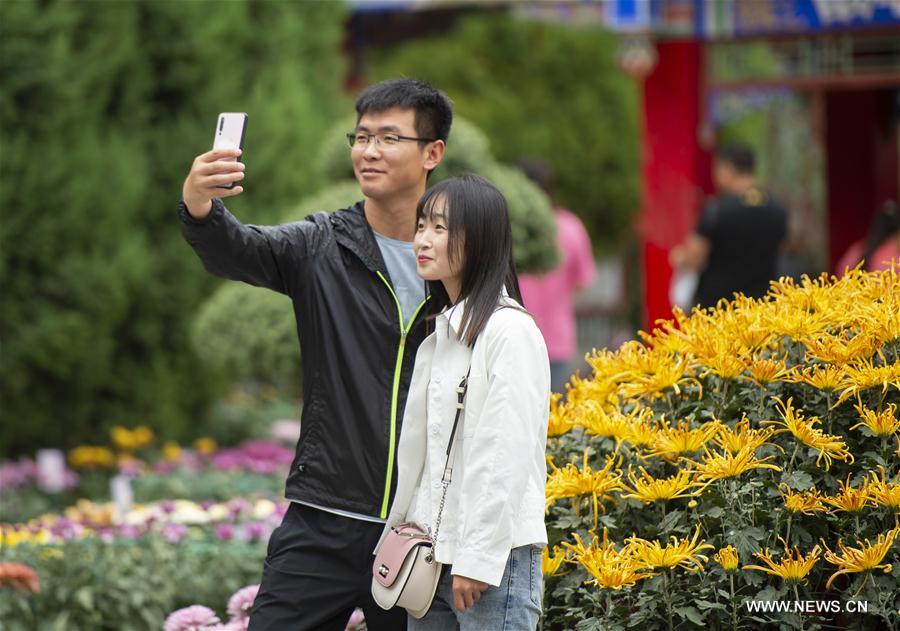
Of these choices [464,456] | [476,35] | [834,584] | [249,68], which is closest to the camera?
[464,456]

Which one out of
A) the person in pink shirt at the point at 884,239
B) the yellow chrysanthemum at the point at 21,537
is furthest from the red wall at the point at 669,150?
the yellow chrysanthemum at the point at 21,537

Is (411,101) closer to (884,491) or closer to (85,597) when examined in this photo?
(884,491)

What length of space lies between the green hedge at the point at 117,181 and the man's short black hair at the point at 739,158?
291cm

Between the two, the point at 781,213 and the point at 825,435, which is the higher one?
the point at 781,213

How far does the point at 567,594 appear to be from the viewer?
3.46 m

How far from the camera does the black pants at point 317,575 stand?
11.0ft

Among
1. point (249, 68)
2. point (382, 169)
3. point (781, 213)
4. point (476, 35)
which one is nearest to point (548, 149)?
point (476, 35)

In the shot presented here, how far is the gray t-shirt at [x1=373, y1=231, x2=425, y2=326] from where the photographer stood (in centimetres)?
358

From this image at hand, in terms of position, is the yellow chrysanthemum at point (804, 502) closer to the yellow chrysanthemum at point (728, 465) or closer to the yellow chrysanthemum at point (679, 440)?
the yellow chrysanthemum at point (728, 465)

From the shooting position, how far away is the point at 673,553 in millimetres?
3238

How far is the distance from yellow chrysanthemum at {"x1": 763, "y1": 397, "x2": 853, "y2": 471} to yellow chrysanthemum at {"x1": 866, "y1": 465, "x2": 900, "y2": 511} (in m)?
0.10

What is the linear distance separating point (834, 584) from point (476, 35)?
48.5ft

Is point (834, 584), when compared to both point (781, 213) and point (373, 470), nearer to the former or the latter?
point (373, 470)

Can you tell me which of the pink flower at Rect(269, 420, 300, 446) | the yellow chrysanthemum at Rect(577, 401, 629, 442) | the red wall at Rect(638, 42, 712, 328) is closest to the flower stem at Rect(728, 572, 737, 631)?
the yellow chrysanthemum at Rect(577, 401, 629, 442)
